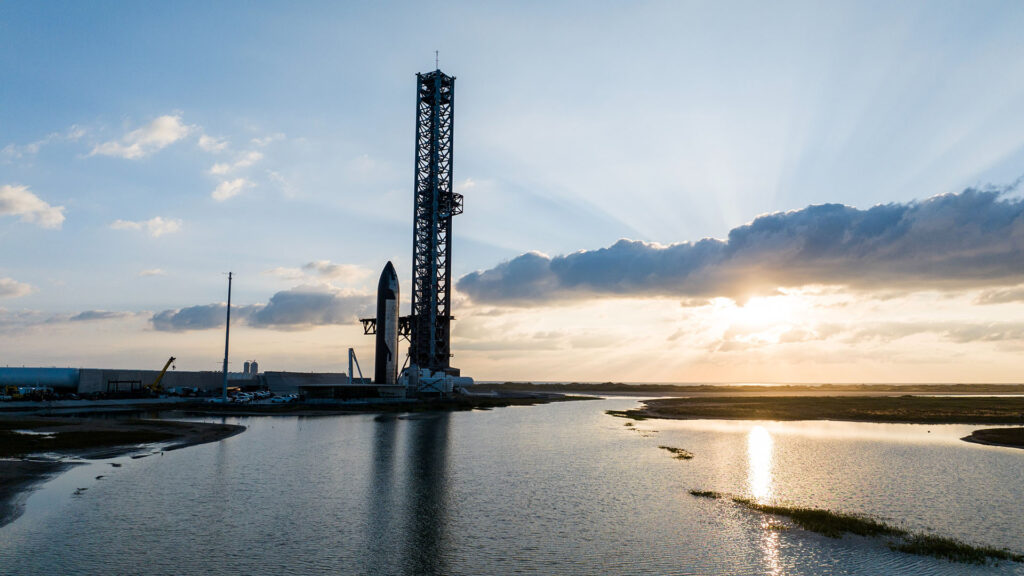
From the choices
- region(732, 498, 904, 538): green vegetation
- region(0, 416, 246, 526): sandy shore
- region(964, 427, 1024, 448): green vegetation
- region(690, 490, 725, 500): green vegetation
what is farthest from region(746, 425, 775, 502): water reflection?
region(0, 416, 246, 526): sandy shore

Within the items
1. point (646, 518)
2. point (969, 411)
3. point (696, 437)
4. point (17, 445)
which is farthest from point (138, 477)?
point (969, 411)

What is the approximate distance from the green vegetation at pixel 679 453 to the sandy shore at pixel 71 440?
4070 centimetres

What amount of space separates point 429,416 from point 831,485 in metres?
66.3

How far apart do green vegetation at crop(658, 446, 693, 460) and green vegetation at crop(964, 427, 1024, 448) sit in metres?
31.7

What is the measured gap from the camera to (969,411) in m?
109

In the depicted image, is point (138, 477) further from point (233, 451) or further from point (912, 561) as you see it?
point (912, 561)

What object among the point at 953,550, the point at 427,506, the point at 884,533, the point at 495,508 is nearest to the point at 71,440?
the point at 427,506

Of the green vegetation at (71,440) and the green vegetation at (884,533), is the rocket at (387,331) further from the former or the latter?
the green vegetation at (884,533)

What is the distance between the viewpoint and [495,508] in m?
32.1

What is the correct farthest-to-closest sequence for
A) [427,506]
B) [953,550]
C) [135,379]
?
[135,379], [427,506], [953,550]

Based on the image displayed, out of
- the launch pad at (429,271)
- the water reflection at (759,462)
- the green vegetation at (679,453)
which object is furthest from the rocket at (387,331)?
the green vegetation at (679,453)

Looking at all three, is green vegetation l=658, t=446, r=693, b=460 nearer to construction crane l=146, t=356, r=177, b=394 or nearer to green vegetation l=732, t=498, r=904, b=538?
green vegetation l=732, t=498, r=904, b=538

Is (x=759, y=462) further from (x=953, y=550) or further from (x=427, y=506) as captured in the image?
(x=427, y=506)

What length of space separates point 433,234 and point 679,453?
290 ft
